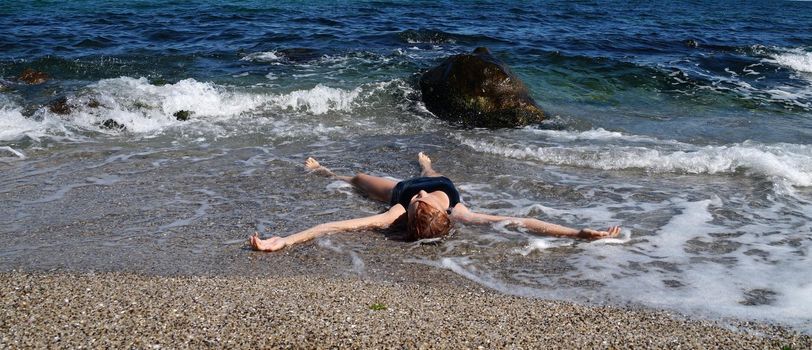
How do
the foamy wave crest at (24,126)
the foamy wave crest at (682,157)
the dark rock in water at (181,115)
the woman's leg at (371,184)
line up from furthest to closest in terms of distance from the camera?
the dark rock in water at (181,115) < the foamy wave crest at (24,126) < the foamy wave crest at (682,157) < the woman's leg at (371,184)

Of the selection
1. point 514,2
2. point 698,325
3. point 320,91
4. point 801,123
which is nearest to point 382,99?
point 320,91

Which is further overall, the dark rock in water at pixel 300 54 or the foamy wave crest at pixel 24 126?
the dark rock in water at pixel 300 54

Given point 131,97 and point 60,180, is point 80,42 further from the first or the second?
point 60,180

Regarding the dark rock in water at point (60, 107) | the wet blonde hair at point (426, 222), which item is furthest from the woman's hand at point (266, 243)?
the dark rock in water at point (60, 107)

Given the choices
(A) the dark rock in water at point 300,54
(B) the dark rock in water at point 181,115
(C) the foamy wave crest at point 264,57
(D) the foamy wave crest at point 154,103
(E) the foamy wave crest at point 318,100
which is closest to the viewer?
(D) the foamy wave crest at point 154,103

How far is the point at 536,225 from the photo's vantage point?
6.02 m

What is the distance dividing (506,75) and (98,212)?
6.91 metres

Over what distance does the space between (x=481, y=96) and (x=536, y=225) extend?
4.87 metres

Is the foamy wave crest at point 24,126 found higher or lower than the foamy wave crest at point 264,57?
lower

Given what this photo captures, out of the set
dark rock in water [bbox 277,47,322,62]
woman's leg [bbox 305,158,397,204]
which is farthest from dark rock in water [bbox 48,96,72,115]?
dark rock in water [bbox 277,47,322,62]

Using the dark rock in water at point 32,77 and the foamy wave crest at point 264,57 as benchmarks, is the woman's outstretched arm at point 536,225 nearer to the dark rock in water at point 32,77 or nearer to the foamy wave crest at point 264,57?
the foamy wave crest at point 264,57

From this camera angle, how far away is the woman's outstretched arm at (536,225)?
5.76 meters

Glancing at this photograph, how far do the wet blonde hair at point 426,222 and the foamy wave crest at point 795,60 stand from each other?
1537 centimetres

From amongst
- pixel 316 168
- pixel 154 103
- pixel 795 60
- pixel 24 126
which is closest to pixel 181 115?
pixel 154 103
